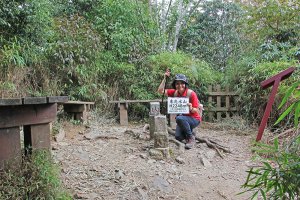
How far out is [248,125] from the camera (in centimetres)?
707

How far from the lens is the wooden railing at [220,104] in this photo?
7.98 metres

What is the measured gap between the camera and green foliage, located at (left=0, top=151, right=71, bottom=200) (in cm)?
230

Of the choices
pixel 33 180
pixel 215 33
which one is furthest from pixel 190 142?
pixel 215 33

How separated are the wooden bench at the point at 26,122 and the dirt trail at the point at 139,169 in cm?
73

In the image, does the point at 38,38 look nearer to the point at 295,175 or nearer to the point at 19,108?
the point at 19,108

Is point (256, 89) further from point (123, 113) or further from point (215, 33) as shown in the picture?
point (215, 33)

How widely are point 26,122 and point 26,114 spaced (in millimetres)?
68

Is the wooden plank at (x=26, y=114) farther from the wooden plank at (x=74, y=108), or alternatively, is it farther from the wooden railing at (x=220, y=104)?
the wooden railing at (x=220, y=104)

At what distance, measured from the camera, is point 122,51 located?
8.18 metres

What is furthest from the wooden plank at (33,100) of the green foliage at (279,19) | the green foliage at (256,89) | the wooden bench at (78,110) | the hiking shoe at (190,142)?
the green foliage at (279,19)

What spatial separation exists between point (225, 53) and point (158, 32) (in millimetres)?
2891

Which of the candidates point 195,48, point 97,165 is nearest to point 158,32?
point 195,48

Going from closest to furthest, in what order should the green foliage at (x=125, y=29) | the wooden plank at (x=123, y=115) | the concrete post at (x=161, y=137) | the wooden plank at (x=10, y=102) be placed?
1. the wooden plank at (x=10, y=102)
2. the concrete post at (x=161, y=137)
3. the wooden plank at (x=123, y=115)
4. the green foliage at (x=125, y=29)

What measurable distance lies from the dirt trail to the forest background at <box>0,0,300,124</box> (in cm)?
154
